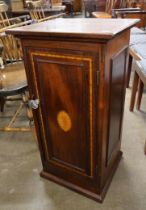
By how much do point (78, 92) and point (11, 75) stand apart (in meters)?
0.99

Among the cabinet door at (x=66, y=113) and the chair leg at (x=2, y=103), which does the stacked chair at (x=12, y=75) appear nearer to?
the chair leg at (x=2, y=103)

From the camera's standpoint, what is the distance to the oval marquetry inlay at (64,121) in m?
1.09

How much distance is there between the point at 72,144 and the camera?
3.87ft

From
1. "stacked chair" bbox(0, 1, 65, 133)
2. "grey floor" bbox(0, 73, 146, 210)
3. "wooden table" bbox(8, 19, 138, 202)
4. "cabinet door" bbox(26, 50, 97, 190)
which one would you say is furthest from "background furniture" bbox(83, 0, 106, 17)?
"cabinet door" bbox(26, 50, 97, 190)

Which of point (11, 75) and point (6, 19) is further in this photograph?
point (6, 19)

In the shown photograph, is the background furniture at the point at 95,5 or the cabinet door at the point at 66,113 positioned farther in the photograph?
the background furniture at the point at 95,5

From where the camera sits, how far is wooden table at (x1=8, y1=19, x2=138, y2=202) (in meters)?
0.85

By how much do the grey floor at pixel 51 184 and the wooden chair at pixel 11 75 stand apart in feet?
0.93

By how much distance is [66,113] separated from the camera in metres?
1.07

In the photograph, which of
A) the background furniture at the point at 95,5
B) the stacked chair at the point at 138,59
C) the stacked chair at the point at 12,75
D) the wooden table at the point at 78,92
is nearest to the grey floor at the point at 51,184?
the wooden table at the point at 78,92

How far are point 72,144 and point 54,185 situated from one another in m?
0.41

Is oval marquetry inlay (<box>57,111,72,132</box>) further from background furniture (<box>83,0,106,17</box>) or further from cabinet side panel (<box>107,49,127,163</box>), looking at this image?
background furniture (<box>83,0,106,17</box>)

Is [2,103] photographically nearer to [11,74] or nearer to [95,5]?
[11,74]

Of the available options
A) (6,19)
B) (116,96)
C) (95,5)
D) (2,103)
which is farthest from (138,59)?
(95,5)
